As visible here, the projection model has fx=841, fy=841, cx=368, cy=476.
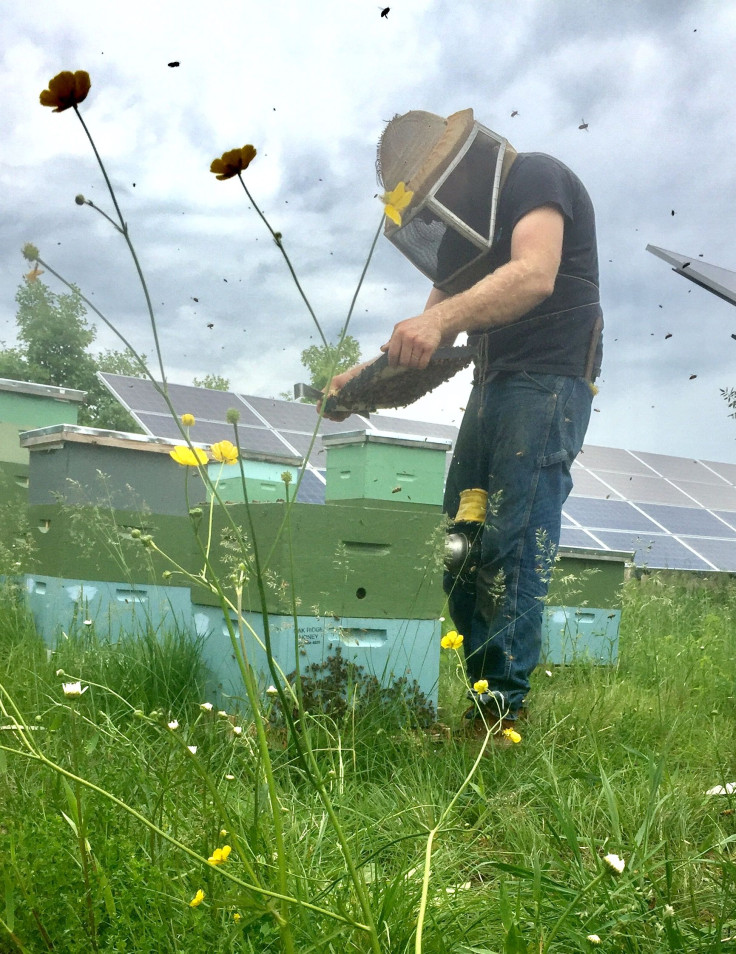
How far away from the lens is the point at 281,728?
8.05 ft

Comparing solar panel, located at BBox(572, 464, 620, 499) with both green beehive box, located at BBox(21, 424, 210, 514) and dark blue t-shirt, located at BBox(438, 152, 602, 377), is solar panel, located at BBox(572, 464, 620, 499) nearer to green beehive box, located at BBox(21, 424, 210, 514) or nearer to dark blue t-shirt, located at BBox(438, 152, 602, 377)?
green beehive box, located at BBox(21, 424, 210, 514)

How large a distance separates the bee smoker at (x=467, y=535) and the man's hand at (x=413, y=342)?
33.1 inches

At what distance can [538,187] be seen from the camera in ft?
6.23

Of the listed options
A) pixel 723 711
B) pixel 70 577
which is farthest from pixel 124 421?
pixel 723 711

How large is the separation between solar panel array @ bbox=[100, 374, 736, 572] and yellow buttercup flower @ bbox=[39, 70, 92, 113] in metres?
1.50

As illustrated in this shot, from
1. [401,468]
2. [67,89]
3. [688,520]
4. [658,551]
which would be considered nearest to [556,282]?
[67,89]

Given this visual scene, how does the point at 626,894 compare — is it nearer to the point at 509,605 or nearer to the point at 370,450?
the point at 509,605

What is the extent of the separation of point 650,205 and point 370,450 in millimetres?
1657

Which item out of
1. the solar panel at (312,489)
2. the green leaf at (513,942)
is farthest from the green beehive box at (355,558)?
the solar panel at (312,489)

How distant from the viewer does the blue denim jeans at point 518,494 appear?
2266 mm

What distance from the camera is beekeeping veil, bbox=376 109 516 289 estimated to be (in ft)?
5.68

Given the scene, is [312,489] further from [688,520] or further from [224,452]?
[688,520]

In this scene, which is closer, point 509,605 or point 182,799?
point 182,799

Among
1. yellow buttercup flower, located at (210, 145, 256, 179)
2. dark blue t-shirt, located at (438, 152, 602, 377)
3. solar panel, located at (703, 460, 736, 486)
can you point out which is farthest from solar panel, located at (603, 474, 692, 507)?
yellow buttercup flower, located at (210, 145, 256, 179)
